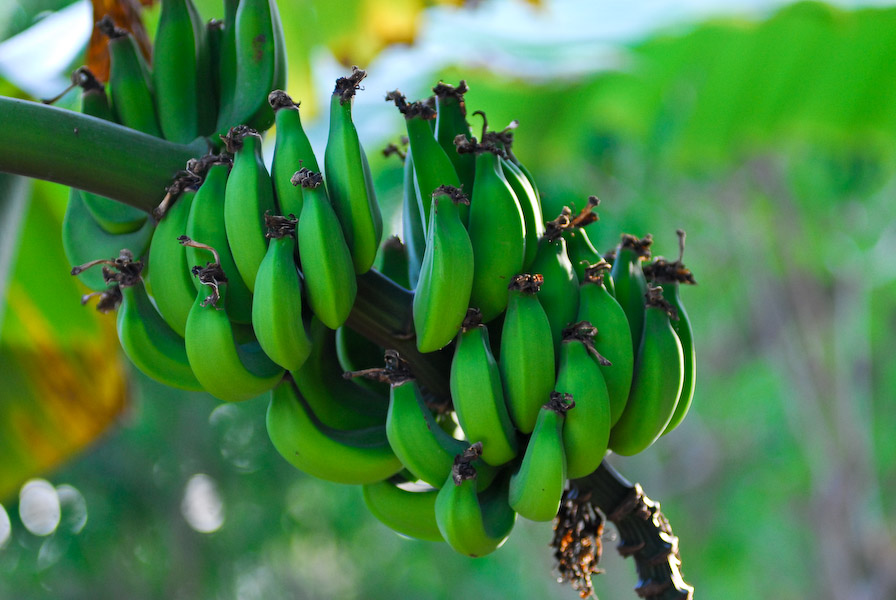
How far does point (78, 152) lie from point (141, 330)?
218 mm

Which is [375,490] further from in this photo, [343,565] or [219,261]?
[343,565]

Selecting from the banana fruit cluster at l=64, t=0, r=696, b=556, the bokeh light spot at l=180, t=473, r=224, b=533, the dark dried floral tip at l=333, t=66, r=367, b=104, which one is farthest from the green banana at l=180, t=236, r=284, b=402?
the bokeh light spot at l=180, t=473, r=224, b=533

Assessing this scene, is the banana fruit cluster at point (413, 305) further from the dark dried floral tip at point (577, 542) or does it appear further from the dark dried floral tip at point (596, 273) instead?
the dark dried floral tip at point (577, 542)

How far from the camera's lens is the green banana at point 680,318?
106 cm

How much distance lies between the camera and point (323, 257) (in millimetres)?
849

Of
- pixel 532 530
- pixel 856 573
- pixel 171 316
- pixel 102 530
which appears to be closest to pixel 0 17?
pixel 171 316

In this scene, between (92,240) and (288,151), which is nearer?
(288,151)

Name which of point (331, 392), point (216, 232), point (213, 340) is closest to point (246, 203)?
point (216, 232)

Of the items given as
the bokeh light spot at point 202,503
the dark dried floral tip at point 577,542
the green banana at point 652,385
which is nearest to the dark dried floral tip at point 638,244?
the green banana at point 652,385

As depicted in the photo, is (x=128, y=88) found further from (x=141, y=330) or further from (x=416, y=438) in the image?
(x=416, y=438)

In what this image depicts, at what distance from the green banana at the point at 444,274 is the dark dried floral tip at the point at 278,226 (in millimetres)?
151

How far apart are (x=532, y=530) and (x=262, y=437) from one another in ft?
10.2

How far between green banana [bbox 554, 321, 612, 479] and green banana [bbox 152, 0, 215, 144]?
0.56 m

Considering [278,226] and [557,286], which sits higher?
[557,286]
